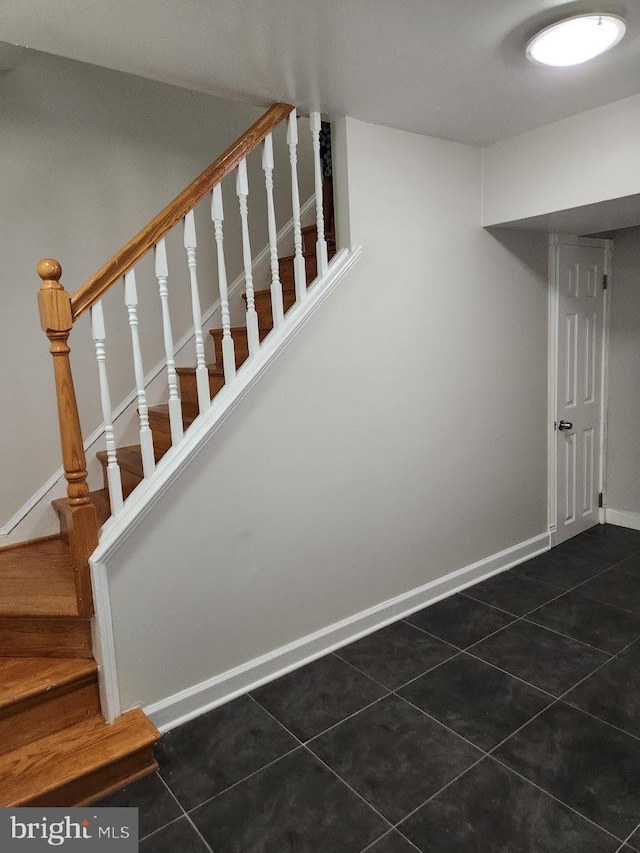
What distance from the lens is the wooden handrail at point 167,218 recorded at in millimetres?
1876

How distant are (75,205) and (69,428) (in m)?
1.55

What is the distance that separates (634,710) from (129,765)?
1868 millimetres

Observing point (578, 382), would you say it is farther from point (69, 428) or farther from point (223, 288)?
point (69, 428)

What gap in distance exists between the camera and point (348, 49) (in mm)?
→ 1922

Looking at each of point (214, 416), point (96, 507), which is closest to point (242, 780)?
point (214, 416)

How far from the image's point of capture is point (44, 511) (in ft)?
9.30

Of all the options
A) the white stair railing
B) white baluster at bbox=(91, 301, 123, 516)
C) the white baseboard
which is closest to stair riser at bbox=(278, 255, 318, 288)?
the white stair railing

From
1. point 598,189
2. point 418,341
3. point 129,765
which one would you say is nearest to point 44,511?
point 129,765

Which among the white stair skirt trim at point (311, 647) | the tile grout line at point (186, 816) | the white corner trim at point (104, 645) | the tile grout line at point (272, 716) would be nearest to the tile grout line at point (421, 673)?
the white stair skirt trim at point (311, 647)

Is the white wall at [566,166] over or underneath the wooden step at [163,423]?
over

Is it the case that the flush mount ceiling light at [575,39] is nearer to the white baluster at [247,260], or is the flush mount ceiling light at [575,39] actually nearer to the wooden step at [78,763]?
the white baluster at [247,260]

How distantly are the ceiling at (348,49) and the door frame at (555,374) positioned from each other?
1104 millimetres

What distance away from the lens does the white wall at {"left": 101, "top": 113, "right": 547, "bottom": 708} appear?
7.19ft

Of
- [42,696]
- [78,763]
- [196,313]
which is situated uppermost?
[196,313]
